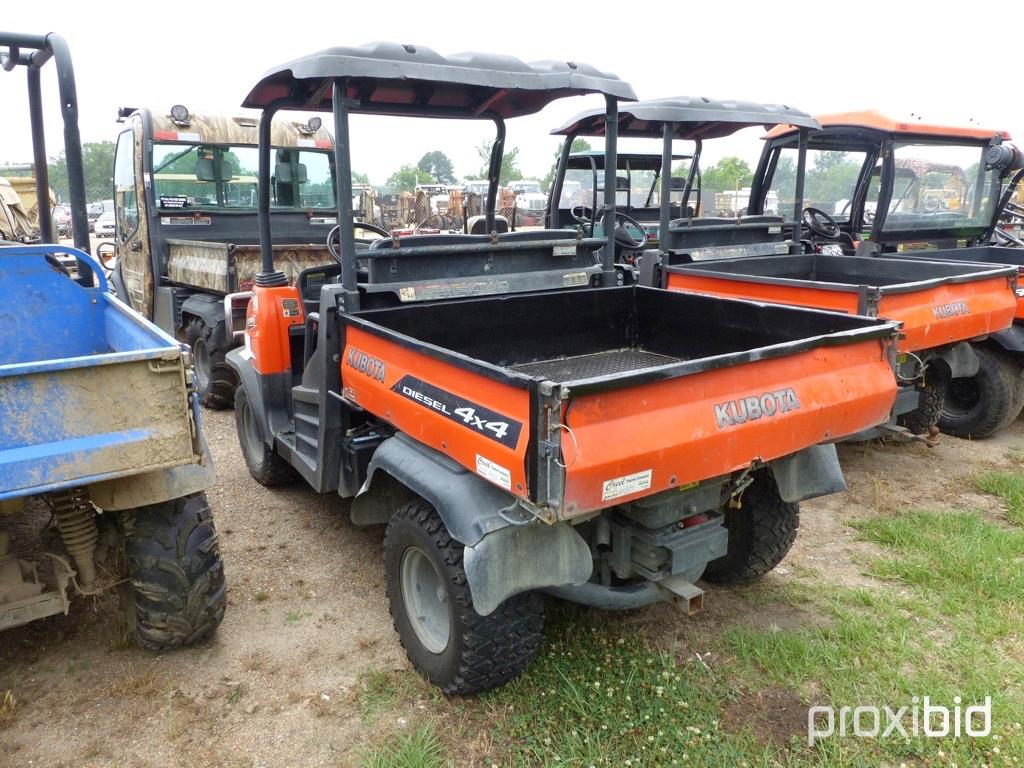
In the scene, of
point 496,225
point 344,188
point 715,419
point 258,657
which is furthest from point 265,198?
point 715,419

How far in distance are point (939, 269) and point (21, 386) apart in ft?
17.8

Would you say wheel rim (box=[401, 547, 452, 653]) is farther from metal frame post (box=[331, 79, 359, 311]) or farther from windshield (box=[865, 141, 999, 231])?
windshield (box=[865, 141, 999, 231])

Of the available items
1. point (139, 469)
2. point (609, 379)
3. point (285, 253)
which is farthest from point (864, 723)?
point (285, 253)

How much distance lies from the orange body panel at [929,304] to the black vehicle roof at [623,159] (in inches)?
183

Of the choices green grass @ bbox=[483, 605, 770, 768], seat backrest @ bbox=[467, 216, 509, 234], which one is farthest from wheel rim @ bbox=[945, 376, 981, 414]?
green grass @ bbox=[483, 605, 770, 768]

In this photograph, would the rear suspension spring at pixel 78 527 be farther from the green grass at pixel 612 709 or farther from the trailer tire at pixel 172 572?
the green grass at pixel 612 709

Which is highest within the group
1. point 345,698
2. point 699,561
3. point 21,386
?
point 21,386

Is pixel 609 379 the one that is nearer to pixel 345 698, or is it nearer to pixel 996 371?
pixel 345 698

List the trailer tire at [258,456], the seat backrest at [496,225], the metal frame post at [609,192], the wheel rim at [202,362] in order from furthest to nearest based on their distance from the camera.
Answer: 1. the wheel rim at [202,362]
2. the seat backrest at [496,225]
3. the trailer tire at [258,456]
4. the metal frame post at [609,192]

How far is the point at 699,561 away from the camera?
2.63 m

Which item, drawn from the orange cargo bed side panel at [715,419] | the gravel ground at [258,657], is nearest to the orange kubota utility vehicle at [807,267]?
the gravel ground at [258,657]

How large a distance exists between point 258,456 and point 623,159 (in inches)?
257

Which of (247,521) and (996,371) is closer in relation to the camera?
(247,521)

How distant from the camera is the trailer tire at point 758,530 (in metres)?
3.26
